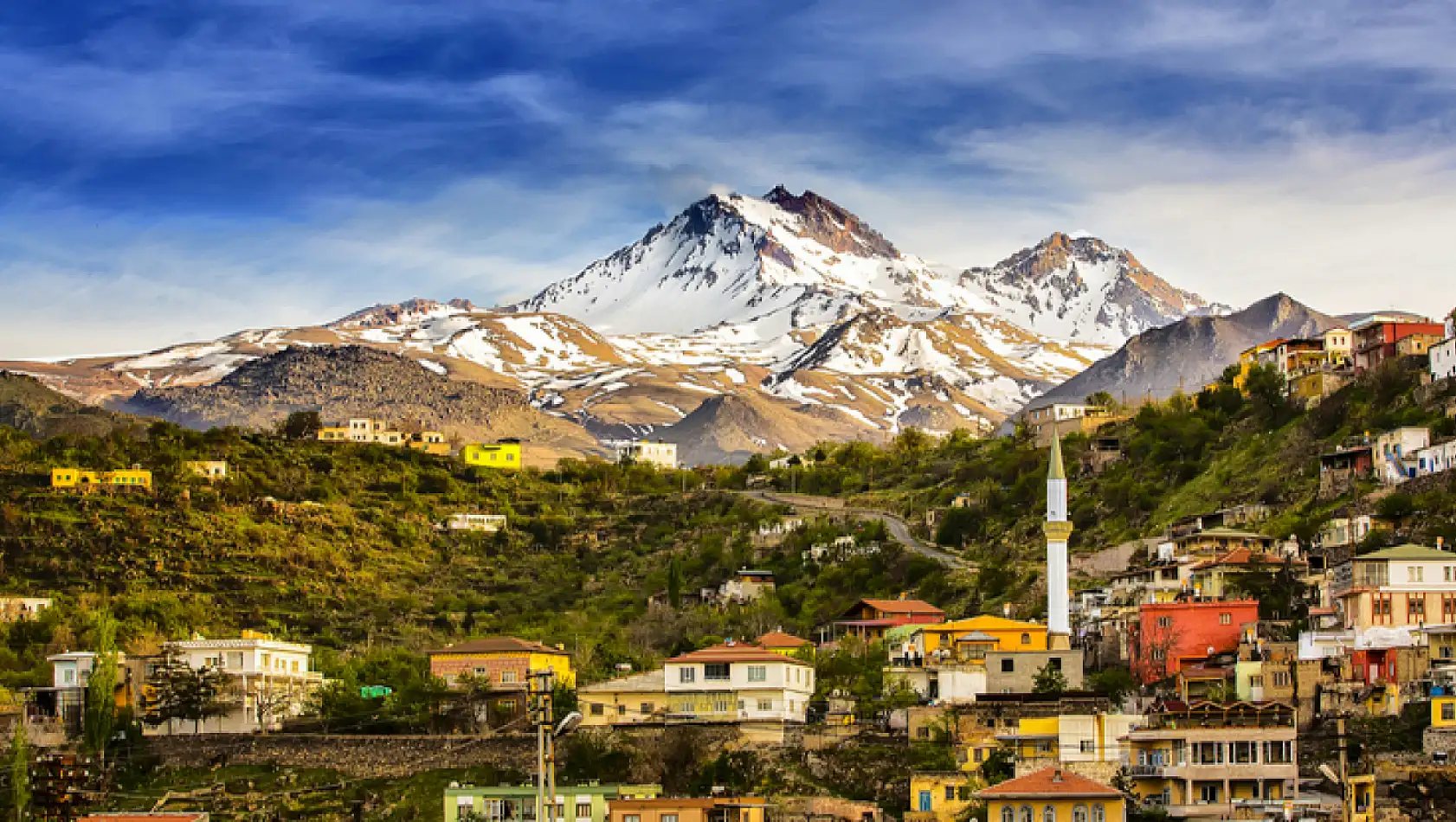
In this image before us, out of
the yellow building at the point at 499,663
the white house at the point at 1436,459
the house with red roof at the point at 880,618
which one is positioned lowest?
the yellow building at the point at 499,663

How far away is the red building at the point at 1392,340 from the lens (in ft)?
337

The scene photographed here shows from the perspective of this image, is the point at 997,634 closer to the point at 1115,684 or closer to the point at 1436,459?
the point at 1115,684

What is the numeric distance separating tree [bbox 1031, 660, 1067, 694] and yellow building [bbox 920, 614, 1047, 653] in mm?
3629

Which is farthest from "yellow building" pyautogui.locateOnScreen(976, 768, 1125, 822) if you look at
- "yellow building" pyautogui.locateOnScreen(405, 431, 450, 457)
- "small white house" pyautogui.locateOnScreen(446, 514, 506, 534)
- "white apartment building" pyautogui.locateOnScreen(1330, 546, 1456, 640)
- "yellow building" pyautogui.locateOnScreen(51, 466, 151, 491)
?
"yellow building" pyautogui.locateOnScreen(405, 431, 450, 457)

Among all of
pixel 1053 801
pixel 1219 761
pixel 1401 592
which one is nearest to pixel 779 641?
pixel 1401 592

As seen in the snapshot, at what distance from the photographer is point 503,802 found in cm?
5959

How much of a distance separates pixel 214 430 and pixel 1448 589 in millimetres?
92611

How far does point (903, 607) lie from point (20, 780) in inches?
1275

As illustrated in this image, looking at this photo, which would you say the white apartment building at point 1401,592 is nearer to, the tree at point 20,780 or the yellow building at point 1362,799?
the yellow building at point 1362,799

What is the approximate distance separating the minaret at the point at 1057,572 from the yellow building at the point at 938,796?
1203cm

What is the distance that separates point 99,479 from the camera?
123 metres

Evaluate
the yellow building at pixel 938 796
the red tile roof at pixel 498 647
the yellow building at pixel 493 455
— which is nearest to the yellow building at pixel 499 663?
the red tile roof at pixel 498 647

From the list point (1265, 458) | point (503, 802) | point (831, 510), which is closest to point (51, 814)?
point (503, 802)

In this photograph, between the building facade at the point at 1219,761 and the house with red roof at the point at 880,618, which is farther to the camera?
the house with red roof at the point at 880,618
